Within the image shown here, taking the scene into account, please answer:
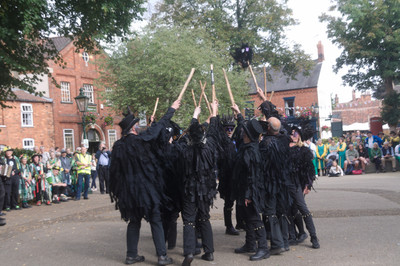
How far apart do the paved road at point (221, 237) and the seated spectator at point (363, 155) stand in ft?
24.5

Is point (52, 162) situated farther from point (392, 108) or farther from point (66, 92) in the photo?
point (392, 108)

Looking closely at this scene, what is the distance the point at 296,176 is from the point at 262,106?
4.23ft

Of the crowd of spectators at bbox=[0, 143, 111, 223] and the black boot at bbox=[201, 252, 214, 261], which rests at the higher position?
the crowd of spectators at bbox=[0, 143, 111, 223]

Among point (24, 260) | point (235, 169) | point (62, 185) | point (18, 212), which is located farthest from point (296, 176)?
point (62, 185)

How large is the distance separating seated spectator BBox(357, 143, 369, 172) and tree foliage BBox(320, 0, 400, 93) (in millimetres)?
11949

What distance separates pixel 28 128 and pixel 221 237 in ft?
85.1

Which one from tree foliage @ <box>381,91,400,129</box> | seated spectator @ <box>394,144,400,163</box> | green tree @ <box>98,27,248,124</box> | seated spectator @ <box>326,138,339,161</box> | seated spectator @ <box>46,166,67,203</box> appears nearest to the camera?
seated spectator @ <box>46,166,67,203</box>

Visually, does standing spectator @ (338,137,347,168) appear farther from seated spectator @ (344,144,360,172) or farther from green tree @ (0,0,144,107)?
green tree @ (0,0,144,107)

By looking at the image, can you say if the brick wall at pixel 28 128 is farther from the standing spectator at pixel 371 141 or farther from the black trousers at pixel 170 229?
the black trousers at pixel 170 229

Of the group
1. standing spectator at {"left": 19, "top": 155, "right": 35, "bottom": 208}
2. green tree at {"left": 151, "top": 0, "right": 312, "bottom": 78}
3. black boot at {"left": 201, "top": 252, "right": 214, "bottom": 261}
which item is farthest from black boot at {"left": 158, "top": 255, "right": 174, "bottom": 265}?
green tree at {"left": 151, "top": 0, "right": 312, "bottom": 78}

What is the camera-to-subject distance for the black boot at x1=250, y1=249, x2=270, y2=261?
5.75 metres

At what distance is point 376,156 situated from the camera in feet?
61.5

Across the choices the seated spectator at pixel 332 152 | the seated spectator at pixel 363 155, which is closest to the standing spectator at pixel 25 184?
the seated spectator at pixel 332 152

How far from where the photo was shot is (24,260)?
6379mm
